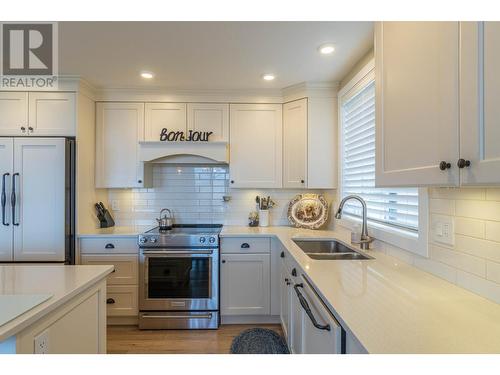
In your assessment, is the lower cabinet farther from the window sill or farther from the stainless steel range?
the window sill

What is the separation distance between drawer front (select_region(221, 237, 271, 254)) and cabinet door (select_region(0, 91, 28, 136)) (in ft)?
7.22

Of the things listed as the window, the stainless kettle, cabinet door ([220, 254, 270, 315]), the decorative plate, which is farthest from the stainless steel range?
the window

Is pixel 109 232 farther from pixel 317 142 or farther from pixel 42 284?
pixel 317 142

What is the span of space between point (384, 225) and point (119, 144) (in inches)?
104

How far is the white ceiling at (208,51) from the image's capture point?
184cm

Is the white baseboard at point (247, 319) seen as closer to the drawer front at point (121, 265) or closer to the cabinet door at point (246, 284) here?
the cabinet door at point (246, 284)

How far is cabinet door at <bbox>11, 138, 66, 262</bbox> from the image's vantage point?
8.09 ft

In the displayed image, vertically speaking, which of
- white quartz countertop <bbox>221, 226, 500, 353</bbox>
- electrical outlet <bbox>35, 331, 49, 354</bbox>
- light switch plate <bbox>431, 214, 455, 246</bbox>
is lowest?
electrical outlet <bbox>35, 331, 49, 354</bbox>

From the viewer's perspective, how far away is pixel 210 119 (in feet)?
9.78

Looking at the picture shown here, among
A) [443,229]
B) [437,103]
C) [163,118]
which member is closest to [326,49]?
[437,103]

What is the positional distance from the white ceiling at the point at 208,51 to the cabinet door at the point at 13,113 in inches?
20.3

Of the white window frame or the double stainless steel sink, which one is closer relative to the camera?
the white window frame
